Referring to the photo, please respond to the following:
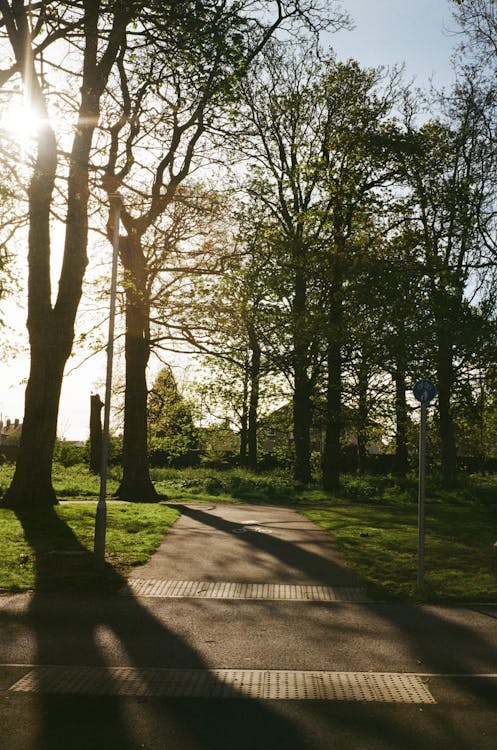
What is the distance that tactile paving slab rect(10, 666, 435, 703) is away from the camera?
6.59 metres

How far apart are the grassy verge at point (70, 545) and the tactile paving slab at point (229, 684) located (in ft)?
12.8

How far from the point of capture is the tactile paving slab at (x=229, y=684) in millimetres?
6586

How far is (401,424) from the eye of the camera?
34.6m

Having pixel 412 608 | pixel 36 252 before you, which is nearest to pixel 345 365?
pixel 36 252

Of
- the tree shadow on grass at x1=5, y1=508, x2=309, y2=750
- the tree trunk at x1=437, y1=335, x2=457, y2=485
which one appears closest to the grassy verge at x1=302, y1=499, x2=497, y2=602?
the tree shadow on grass at x1=5, y1=508, x2=309, y2=750

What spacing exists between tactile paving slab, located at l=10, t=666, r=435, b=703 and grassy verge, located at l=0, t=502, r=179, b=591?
390 centimetres

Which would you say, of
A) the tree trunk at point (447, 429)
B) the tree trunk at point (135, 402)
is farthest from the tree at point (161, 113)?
the tree trunk at point (447, 429)

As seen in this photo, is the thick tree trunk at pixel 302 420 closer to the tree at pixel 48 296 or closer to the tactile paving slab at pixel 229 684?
the tree at pixel 48 296

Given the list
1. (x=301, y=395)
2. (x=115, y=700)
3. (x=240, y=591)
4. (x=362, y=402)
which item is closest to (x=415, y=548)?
(x=240, y=591)

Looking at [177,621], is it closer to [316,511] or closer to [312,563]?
[312,563]

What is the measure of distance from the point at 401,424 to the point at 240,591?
24627mm

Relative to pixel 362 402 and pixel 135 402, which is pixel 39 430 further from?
pixel 362 402

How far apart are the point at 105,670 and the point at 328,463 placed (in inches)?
942

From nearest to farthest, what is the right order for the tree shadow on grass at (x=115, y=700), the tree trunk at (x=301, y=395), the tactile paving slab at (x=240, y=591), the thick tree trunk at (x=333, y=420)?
the tree shadow on grass at (x=115, y=700) → the tactile paving slab at (x=240, y=591) → the tree trunk at (x=301, y=395) → the thick tree trunk at (x=333, y=420)
